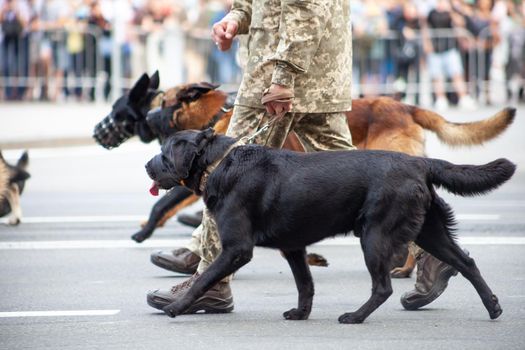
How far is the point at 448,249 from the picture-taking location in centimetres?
575

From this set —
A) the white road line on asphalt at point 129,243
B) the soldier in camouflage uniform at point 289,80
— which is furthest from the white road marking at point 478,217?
the soldier in camouflage uniform at point 289,80

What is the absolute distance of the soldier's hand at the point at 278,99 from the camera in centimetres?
595

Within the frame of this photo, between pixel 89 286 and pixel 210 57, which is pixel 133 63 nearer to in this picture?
pixel 210 57

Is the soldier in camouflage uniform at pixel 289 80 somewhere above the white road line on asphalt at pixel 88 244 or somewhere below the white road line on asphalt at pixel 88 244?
above

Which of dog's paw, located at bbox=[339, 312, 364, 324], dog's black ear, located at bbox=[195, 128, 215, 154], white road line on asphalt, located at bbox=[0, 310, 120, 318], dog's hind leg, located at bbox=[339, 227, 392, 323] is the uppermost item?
dog's black ear, located at bbox=[195, 128, 215, 154]

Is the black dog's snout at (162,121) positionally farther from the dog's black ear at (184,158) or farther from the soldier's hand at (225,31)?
the dog's black ear at (184,158)

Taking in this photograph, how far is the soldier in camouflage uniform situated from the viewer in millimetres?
5984

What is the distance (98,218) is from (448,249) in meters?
5.09

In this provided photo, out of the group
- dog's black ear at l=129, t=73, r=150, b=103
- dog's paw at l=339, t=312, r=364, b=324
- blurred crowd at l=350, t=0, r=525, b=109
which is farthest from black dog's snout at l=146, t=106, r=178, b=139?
blurred crowd at l=350, t=0, r=525, b=109

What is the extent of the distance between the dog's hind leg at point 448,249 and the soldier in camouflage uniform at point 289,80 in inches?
32.5

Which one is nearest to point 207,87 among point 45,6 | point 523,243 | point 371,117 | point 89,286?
point 371,117

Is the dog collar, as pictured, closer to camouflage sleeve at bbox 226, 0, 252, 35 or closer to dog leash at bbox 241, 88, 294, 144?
dog leash at bbox 241, 88, 294, 144

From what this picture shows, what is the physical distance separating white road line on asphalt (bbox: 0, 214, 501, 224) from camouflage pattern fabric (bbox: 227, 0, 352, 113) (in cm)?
397

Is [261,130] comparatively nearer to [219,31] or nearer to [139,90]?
[219,31]
